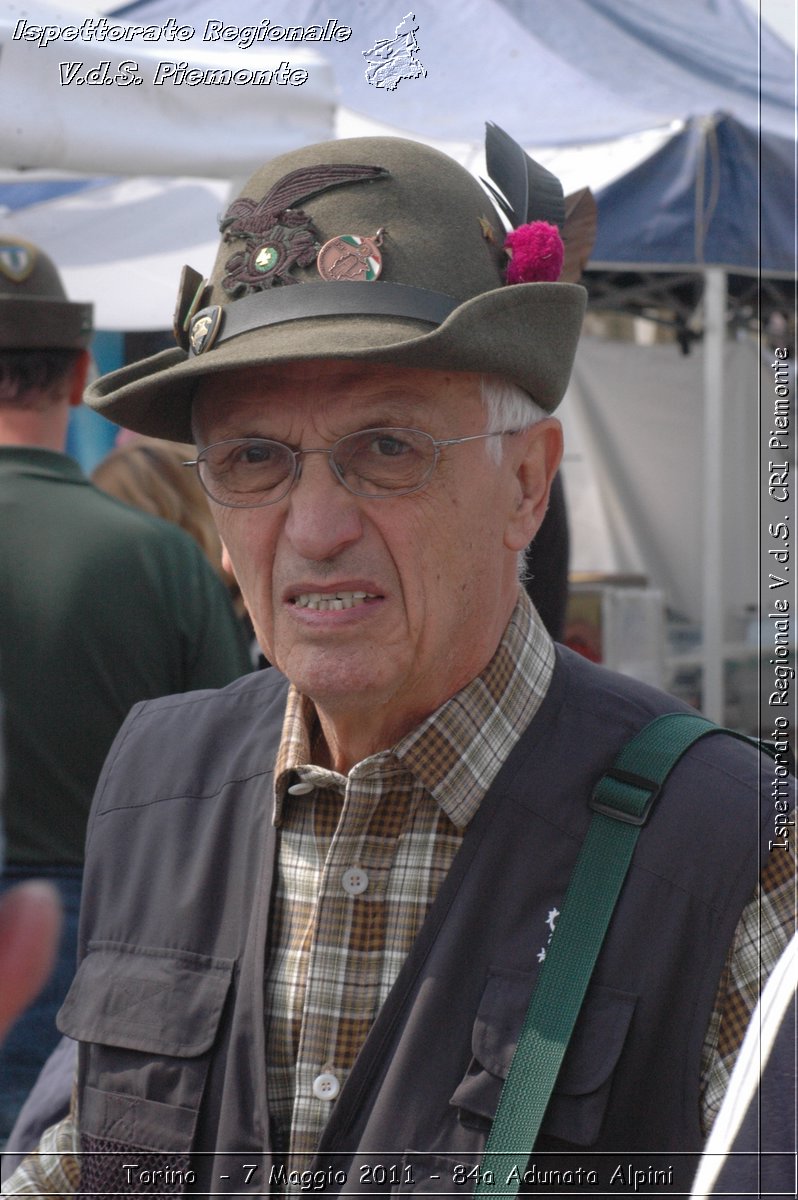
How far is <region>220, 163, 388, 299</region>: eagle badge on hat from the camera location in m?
1.42

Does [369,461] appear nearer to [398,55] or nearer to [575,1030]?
[575,1030]

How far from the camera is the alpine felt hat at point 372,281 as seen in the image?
4.47ft

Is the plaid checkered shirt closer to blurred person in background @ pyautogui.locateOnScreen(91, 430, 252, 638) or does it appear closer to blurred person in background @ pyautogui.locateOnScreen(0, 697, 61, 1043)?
blurred person in background @ pyautogui.locateOnScreen(0, 697, 61, 1043)

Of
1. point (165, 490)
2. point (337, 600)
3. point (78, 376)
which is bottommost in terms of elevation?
point (337, 600)

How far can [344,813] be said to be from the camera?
4.77 feet

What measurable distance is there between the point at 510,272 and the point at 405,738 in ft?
1.91

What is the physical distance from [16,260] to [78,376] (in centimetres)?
30

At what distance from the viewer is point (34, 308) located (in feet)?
9.14

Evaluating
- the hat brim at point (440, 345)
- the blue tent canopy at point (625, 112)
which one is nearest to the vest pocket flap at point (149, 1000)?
the hat brim at point (440, 345)

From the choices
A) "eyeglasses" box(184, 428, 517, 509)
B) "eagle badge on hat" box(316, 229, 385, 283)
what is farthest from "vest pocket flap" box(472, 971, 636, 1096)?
"eagle badge on hat" box(316, 229, 385, 283)

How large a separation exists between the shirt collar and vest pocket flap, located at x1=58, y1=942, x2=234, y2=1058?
22 cm

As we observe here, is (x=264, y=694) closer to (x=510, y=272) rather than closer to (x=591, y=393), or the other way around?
(x=510, y=272)

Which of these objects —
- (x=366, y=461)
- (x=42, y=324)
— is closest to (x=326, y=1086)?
(x=366, y=461)

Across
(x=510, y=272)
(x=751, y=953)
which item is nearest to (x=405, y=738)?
(x=751, y=953)
